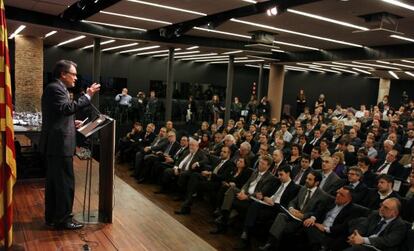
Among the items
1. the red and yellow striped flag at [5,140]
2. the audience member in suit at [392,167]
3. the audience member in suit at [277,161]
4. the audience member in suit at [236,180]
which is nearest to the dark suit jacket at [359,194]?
the audience member in suit at [277,161]

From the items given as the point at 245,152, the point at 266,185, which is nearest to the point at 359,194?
the point at 266,185

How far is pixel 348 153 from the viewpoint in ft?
23.2

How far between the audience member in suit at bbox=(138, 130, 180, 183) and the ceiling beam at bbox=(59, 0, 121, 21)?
9.21 feet

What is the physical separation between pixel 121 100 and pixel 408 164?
9.15 m

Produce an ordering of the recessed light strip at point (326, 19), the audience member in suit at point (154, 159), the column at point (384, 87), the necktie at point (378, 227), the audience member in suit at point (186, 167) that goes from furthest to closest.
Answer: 1. the column at point (384, 87)
2. the audience member in suit at point (154, 159)
3. the recessed light strip at point (326, 19)
4. the audience member in suit at point (186, 167)
5. the necktie at point (378, 227)

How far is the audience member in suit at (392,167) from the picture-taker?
6.00m

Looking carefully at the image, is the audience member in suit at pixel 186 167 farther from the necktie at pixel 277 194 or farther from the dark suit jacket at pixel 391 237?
the dark suit jacket at pixel 391 237

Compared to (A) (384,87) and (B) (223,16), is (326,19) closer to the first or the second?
(B) (223,16)

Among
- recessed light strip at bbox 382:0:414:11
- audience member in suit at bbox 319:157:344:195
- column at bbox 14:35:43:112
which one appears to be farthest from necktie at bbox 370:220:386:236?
column at bbox 14:35:43:112

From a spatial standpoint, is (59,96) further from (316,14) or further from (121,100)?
(121,100)

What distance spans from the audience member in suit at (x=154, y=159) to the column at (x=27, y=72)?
4.94m

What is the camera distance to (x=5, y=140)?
2416 millimetres

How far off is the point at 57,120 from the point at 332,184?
144 inches

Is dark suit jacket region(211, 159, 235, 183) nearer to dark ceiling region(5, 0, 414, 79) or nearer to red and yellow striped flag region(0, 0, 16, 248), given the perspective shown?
dark ceiling region(5, 0, 414, 79)
